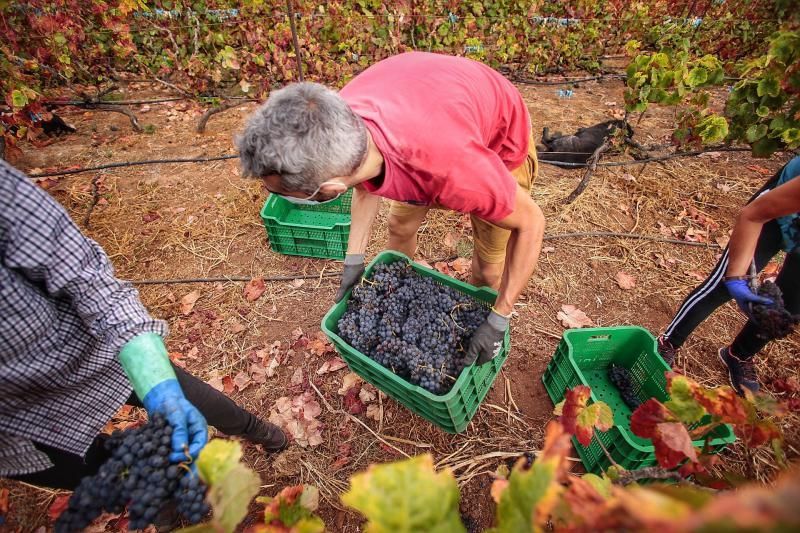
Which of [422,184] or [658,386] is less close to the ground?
[422,184]

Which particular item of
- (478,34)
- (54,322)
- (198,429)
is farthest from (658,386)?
(478,34)

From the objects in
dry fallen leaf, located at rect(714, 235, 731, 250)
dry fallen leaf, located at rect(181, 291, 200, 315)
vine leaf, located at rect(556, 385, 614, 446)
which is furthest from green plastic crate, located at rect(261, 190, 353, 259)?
dry fallen leaf, located at rect(714, 235, 731, 250)

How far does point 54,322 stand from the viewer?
1.41m

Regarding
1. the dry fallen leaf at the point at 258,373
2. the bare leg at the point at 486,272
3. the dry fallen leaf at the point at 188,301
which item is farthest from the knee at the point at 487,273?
the dry fallen leaf at the point at 188,301

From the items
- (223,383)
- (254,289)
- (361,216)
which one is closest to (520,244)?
(361,216)

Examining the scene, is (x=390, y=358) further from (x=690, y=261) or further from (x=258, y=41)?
(x=258, y=41)

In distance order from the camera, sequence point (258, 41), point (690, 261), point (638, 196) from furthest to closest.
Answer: point (258, 41) → point (638, 196) → point (690, 261)

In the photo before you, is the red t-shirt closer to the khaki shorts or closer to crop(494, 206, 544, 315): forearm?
crop(494, 206, 544, 315): forearm

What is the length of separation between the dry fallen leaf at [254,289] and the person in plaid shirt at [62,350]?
1.98 m

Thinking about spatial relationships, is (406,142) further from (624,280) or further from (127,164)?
(127,164)

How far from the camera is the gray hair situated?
61.2 inches

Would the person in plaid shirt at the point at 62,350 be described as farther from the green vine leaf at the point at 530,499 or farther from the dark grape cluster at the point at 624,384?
the dark grape cluster at the point at 624,384

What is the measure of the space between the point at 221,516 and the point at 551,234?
4103mm

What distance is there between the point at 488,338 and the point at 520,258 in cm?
49
